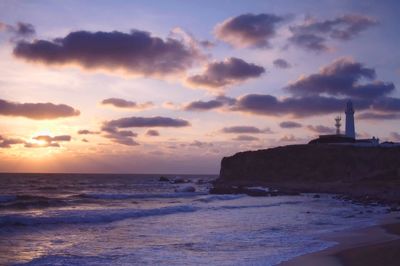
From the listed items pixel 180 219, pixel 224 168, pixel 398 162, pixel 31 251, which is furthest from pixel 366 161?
pixel 31 251

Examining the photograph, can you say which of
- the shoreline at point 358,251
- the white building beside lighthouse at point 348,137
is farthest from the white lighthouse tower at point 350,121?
the shoreline at point 358,251

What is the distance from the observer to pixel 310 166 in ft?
262

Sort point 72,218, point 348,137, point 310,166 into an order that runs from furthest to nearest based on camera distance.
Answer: point 348,137, point 310,166, point 72,218

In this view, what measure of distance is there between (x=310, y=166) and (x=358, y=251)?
6641 cm

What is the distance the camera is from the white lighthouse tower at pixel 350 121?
90.1m

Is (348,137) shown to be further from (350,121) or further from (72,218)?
(72,218)

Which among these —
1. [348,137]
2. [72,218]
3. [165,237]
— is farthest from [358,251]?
[348,137]

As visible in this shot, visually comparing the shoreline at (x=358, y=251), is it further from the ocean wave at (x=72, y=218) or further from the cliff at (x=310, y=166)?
the cliff at (x=310, y=166)

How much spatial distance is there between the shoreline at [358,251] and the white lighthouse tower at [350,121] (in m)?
72.7

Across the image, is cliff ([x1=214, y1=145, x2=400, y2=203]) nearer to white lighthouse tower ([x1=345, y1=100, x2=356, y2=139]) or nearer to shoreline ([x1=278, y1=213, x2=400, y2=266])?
white lighthouse tower ([x1=345, y1=100, x2=356, y2=139])

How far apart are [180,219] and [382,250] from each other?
13995 millimetres

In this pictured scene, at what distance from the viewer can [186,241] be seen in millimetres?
17656

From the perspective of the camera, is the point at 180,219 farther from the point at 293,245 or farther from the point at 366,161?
the point at 366,161

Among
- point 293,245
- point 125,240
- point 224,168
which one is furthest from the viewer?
point 224,168
